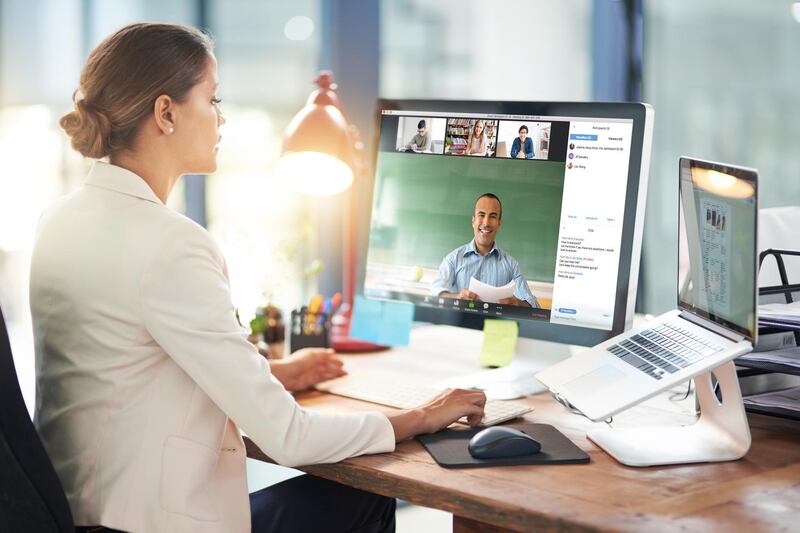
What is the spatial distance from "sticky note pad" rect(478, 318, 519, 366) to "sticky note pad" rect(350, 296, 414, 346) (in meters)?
0.18

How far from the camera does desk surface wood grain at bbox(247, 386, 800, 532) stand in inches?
42.8

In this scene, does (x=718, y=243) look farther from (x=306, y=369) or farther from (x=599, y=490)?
(x=306, y=369)

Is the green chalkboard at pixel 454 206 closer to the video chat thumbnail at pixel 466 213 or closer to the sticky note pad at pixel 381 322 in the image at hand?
the video chat thumbnail at pixel 466 213

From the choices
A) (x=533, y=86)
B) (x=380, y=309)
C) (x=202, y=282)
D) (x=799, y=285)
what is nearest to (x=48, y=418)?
(x=202, y=282)

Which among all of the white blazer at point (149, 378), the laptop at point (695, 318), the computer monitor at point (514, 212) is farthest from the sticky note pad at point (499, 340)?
the white blazer at point (149, 378)

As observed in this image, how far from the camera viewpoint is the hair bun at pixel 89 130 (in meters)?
1.33

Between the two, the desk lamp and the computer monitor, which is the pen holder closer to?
the desk lamp

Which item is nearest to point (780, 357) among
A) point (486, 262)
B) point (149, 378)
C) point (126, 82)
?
point (486, 262)

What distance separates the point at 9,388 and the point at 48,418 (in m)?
0.20

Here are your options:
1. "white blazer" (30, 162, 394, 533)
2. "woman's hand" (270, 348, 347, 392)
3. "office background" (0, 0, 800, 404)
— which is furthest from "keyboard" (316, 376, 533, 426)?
"office background" (0, 0, 800, 404)

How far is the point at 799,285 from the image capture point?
1.56 m

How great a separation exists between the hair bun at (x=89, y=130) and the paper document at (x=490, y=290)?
28.3 inches

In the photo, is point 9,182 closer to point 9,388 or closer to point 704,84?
point 9,388

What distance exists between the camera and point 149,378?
1271 millimetres
